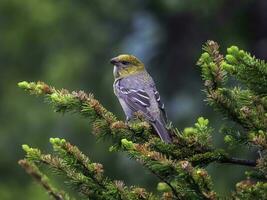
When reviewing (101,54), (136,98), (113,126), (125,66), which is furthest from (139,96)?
(101,54)

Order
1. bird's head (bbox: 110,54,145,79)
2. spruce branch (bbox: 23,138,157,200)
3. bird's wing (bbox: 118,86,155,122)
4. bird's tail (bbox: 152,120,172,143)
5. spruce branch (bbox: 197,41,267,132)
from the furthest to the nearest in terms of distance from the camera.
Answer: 1. bird's head (bbox: 110,54,145,79)
2. bird's wing (bbox: 118,86,155,122)
3. bird's tail (bbox: 152,120,172,143)
4. spruce branch (bbox: 197,41,267,132)
5. spruce branch (bbox: 23,138,157,200)

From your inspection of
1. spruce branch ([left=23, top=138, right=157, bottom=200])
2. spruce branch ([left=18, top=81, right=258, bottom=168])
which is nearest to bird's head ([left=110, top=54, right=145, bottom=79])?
spruce branch ([left=18, top=81, right=258, bottom=168])

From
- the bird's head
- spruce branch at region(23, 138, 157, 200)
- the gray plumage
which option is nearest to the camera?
spruce branch at region(23, 138, 157, 200)

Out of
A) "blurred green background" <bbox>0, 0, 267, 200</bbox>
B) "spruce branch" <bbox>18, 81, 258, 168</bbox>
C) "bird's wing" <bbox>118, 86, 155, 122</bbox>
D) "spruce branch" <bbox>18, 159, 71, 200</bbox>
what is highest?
"blurred green background" <bbox>0, 0, 267, 200</bbox>

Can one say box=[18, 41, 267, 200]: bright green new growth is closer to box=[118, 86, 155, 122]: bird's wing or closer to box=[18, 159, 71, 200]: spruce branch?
box=[18, 159, 71, 200]: spruce branch

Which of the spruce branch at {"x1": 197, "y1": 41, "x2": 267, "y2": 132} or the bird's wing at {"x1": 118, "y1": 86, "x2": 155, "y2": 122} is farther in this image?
the bird's wing at {"x1": 118, "y1": 86, "x2": 155, "y2": 122}

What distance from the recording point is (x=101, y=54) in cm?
2111

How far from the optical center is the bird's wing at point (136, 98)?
29.6 feet

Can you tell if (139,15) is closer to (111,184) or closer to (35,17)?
(35,17)

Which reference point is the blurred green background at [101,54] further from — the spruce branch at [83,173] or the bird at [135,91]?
the spruce branch at [83,173]

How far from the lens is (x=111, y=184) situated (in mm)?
5461

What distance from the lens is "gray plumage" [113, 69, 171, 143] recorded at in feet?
28.5

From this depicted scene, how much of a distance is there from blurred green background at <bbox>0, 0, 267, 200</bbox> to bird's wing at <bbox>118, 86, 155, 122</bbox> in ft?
14.5

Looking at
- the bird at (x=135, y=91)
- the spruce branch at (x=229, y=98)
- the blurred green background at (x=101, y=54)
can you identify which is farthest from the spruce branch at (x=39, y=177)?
the blurred green background at (x=101, y=54)
